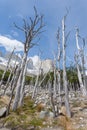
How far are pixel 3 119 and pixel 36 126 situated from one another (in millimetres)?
2994

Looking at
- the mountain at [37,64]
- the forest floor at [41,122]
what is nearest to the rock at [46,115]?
the forest floor at [41,122]

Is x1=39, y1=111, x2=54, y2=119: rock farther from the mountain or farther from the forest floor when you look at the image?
the mountain

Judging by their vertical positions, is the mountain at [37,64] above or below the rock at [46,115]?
above

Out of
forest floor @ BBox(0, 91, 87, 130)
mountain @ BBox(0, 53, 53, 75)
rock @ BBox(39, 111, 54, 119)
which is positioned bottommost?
forest floor @ BBox(0, 91, 87, 130)

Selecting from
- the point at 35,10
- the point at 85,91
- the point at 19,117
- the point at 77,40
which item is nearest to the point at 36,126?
the point at 19,117

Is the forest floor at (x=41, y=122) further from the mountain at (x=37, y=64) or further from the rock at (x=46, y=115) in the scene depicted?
the mountain at (x=37, y=64)

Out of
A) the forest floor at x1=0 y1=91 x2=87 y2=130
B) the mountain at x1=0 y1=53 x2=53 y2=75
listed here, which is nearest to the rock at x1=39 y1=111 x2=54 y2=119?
the forest floor at x1=0 y1=91 x2=87 y2=130

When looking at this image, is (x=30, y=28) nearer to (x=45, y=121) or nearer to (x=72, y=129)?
(x=45, y=121)

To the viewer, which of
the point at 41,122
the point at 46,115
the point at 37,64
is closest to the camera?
the point at 41,122

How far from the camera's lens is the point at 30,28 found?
2195cm

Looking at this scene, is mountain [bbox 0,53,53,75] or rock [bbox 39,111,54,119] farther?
mountain [bbox 0,53,53,75]

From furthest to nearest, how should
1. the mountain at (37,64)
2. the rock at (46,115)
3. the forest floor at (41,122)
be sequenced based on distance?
the mountain at (37,64), the rock at (46,115), the forest floor at (41,122)

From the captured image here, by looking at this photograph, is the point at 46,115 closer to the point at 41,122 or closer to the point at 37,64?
the point at 41,122

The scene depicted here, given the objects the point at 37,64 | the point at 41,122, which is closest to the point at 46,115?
the point at 41,122
